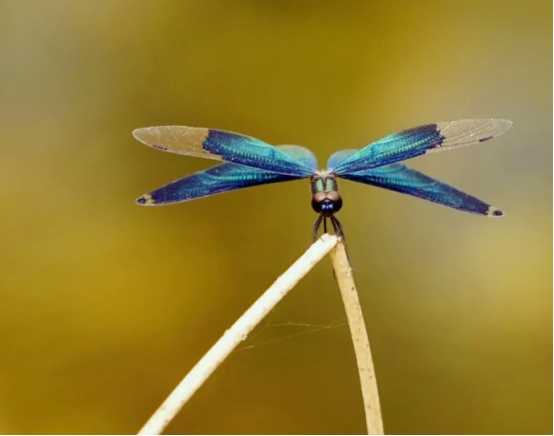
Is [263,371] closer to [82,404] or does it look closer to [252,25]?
[82,404]

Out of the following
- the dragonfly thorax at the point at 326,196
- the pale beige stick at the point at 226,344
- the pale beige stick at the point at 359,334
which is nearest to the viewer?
the pale beige stick at the point at 226,344

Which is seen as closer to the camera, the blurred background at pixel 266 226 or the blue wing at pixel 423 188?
the blue wing at pixel 423 188

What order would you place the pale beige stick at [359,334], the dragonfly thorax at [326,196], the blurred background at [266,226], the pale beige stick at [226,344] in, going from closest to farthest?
the pale beige stick at [226,344] → the pale beige stick at [359,334] → the dragonfly thorax at [326,196] → the blurred background at [266,226]

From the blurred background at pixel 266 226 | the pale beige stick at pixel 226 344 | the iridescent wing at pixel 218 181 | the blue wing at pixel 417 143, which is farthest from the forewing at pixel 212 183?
the blurred background at pixel 266 226

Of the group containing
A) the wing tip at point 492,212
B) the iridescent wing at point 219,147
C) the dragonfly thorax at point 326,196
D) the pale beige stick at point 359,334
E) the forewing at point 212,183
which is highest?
the iridescent wing at point 219,147

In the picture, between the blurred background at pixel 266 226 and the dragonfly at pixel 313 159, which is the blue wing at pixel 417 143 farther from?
the blurred background at pixel 266 226

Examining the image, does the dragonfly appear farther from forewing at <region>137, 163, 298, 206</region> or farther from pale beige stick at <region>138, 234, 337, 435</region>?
pale beige stick at <region>138, 234, 337, 435</region>

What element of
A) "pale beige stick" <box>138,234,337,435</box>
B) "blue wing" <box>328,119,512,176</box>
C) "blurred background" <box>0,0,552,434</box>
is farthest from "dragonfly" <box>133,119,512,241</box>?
"blurred background" <box>0,0,552,434</box>

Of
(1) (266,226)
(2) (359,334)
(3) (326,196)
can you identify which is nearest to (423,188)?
(3) (326,196)
